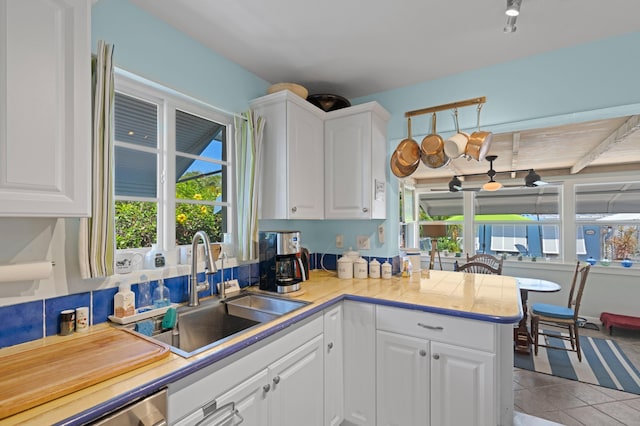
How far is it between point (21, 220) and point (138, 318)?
1.90 ft

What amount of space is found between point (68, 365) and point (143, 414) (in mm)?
301

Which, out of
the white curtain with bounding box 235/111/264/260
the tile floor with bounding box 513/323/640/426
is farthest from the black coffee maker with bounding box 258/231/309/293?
the tile floor with bounding box 513/323/640/426

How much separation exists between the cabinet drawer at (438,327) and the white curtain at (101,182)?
1.41 metres

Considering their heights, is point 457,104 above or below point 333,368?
above

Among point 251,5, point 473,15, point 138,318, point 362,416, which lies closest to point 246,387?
point 138,318

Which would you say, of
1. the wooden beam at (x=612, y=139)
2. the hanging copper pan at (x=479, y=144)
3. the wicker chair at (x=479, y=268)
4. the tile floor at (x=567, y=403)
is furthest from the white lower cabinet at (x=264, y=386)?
the wooden beam at (x=612, y=139)

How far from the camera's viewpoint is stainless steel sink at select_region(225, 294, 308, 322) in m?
1.63

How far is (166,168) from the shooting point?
172 centimetres

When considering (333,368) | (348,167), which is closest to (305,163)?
(348,167)

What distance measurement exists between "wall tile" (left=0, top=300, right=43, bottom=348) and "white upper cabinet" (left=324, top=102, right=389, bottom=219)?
1731mm

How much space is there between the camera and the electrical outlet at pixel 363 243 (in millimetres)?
2602

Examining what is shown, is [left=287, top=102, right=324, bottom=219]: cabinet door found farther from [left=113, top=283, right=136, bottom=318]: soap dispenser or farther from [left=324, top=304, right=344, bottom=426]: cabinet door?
[left=113, top=283, right=136, bottom=318]: soap dispenser

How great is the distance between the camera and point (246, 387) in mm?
1233

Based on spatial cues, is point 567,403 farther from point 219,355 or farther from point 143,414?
point 143,414
